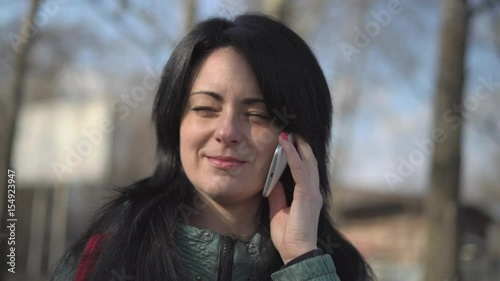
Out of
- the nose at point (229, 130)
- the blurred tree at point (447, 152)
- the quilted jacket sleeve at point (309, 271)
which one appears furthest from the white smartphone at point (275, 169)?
the blurred tree at point (447, 152)

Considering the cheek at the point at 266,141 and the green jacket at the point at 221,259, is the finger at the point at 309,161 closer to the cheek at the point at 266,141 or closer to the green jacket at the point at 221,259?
the cheek at the point at 266,141

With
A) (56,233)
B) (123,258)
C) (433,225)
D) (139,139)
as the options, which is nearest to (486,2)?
(433,225)

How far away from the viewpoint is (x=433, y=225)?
15.9ft

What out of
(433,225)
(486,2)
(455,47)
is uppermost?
(486,2)

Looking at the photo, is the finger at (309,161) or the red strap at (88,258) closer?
the red strap at (88,258)

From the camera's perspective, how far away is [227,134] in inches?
67.2

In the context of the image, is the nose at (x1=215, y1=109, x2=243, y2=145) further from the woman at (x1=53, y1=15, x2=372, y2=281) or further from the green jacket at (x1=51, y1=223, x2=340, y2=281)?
the green jacket at (x1=51, y1=223, x2=340, y2=281)

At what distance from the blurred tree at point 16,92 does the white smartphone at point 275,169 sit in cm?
403

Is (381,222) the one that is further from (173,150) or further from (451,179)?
(173,150)

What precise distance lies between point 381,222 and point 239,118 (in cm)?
2089

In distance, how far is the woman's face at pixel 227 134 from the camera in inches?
68.1

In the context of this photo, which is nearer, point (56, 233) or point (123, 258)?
point (123, 258)

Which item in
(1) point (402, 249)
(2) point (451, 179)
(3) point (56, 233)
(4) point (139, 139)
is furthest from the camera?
(4) point (139, 139)

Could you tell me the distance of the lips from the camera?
1.72 m
